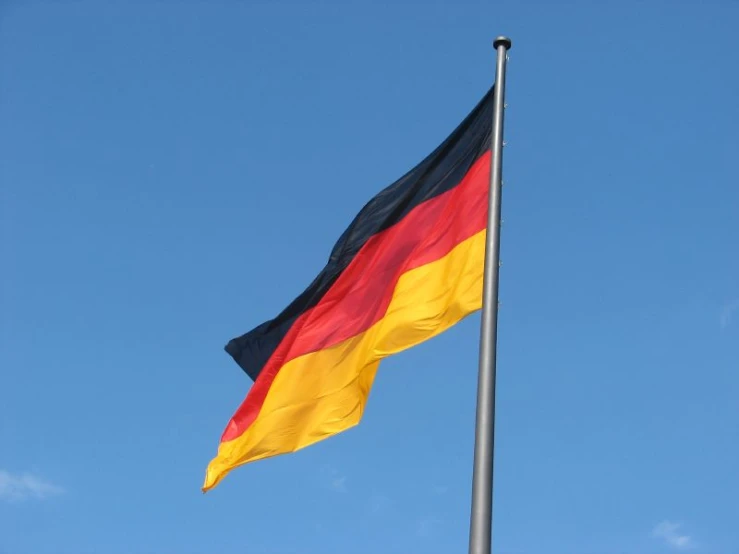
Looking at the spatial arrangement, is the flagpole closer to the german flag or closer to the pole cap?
the pole cap

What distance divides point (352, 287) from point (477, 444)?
4738 millimetres

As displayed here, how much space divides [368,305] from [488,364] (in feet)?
11.6

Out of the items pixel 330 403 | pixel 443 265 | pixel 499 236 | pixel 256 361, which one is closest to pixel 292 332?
pixel 256 361

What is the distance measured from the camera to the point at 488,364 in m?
10.2

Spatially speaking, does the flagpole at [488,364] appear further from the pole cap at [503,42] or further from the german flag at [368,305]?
the german flag at [368,305]

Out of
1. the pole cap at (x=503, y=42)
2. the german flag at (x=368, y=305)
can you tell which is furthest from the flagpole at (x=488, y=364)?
the german flag at (x=368, y=305)

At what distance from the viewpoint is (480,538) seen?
9008 millimetres

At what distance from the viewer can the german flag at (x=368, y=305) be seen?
489 inches

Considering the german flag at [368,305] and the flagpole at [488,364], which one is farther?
the german flag at [368,305]

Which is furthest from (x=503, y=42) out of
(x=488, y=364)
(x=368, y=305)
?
(x=488, y=364)

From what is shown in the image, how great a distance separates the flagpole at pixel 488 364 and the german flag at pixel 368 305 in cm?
92

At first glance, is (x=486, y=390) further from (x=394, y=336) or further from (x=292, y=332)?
(x=292, y=332)

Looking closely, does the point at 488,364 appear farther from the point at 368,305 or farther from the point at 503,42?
the point at 503,42

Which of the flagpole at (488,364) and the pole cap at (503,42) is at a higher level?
the pole cap at (503,42)
